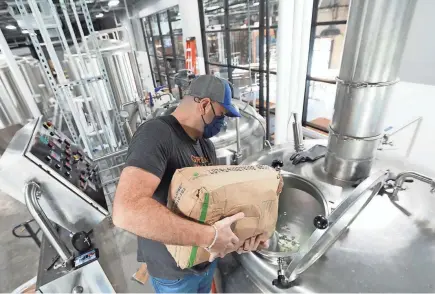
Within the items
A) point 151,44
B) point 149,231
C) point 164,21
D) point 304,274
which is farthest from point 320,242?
point 151,44

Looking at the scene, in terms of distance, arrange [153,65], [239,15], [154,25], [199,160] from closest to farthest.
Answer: [199,160] → [239,15] → [154,25] → [153,65]

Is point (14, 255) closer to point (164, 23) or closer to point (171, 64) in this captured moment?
point (171, 64)

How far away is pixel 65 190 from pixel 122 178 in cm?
105

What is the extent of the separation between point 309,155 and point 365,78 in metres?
0.57

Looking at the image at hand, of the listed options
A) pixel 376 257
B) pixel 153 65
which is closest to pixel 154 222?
pixel 376 257

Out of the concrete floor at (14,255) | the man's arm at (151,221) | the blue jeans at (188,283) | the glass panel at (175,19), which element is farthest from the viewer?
the glass panel at (175,19)

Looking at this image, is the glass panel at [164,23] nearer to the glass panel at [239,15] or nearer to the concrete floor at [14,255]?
the glass panel at [239,15]

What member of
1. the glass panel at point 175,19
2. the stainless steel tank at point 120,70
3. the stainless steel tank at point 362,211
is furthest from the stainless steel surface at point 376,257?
the glass panel at point 175,19

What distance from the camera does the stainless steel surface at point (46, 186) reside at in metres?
1.27

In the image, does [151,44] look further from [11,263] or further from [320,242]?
[320,242]

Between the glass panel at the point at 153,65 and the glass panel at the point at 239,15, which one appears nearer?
the glass panel at the point at 239,15

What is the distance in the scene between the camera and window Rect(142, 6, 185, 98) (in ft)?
20.0

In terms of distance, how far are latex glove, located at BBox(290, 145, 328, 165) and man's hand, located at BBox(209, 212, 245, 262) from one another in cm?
80

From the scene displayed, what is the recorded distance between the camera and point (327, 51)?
9.57 ft
